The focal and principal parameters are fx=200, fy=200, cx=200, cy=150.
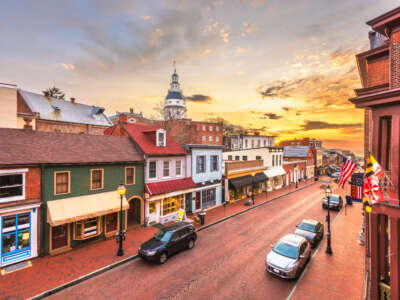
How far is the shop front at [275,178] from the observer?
32.9m

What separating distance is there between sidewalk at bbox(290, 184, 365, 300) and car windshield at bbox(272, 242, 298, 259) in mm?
1233

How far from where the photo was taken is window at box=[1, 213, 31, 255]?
434 inches

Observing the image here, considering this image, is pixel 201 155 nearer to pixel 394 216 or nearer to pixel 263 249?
pixel 263 249

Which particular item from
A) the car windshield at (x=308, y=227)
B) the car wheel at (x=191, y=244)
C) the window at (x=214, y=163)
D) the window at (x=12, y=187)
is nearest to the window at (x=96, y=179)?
the window at (x=12, y=187)

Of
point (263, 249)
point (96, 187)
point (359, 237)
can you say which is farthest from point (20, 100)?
point (359, 237)

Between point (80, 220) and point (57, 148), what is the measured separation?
16.7 feet

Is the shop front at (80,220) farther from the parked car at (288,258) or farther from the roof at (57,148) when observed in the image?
the parked car at (288,258)

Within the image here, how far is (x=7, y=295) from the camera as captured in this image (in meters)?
8.75

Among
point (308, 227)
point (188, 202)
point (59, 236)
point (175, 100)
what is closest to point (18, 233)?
point (59, 236)

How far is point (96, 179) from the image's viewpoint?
14.6m

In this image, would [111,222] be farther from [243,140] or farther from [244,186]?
[243,140]

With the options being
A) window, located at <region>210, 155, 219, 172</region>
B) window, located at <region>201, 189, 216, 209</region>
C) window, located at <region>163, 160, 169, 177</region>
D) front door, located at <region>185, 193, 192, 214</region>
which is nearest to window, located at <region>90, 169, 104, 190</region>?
window, located at <region>163, 160, 169, 177</region>

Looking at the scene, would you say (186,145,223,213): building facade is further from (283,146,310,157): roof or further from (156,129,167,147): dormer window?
(283,146,310,157): roof

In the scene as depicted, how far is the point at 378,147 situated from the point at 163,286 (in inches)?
430
